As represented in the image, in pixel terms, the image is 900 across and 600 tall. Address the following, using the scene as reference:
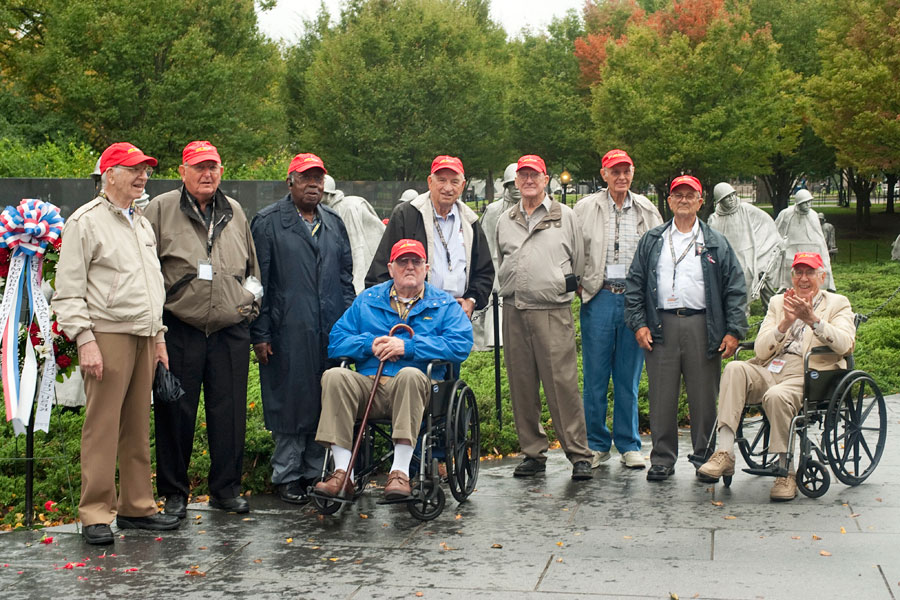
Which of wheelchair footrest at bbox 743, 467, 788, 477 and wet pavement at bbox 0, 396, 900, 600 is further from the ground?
wheelchair footrest at bbox 743, 467, 788, 477

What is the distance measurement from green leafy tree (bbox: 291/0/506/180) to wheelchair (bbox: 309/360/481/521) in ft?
102

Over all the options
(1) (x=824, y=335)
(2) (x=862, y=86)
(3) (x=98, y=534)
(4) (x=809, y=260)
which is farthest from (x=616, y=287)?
(2) (x=862, y=86)

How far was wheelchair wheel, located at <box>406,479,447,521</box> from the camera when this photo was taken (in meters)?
5.73

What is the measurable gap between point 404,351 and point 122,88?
25.0 metres

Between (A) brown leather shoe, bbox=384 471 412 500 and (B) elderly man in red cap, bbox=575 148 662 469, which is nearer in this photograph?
Answer: (A) brown leather shoe, bbox=384 471 412 500

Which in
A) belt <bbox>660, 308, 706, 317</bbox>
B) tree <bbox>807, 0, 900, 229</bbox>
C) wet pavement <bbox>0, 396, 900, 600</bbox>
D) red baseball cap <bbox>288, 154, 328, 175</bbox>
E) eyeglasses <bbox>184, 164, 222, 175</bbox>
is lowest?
wet pavement <bbox>0, 396, 900, 600</bbox>

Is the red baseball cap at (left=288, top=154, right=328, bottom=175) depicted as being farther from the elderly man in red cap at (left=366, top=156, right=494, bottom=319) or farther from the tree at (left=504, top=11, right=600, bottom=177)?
the tree at (left=504, top=11, right=600, bottom=177)

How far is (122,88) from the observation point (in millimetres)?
28906

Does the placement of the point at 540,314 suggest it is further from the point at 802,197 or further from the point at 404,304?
the point at 802,197

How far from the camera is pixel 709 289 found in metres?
6.68

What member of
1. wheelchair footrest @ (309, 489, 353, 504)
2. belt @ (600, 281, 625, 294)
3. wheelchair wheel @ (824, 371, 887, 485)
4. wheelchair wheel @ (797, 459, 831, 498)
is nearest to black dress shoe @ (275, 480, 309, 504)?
wheelchair footrest @ (309, 489, 353, 504)

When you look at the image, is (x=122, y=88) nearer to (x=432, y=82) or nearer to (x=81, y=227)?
(x=432, y=82)

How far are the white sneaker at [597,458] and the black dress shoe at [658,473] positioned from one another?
376 millimetres

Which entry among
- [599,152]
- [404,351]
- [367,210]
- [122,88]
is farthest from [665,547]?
[599,152]
